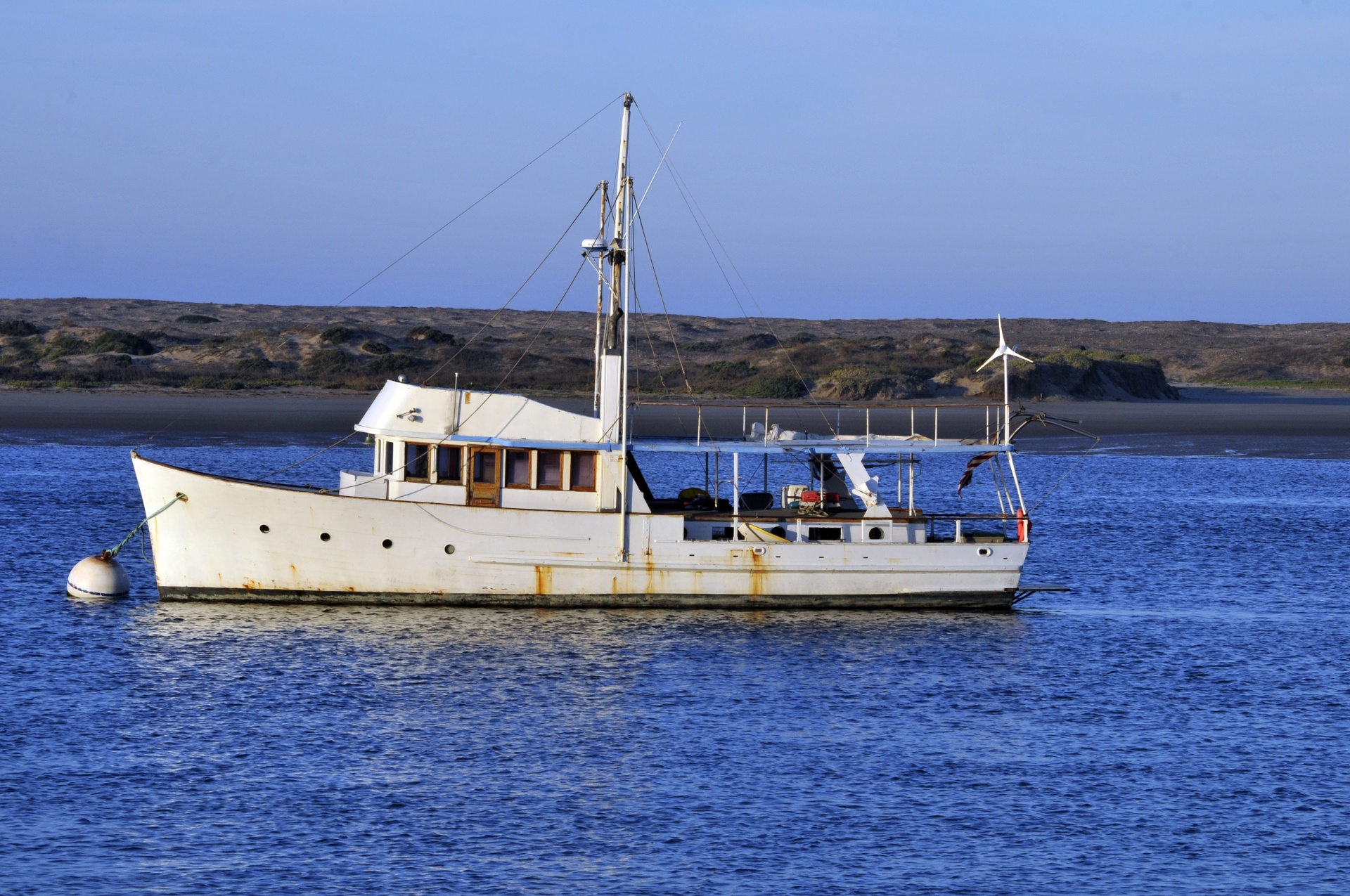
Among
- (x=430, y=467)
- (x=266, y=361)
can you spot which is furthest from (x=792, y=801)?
(x=266, y=361)

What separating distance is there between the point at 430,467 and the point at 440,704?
Result: 7.45 metres

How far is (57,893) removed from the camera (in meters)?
15.2

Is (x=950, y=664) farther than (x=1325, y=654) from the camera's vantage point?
No

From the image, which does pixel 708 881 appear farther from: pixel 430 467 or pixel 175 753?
pixel 430 467

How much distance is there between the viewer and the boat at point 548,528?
28328mm

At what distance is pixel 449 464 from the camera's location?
2931 cm

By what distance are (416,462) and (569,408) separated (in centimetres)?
5171

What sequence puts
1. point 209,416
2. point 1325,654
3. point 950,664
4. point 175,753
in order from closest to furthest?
point 175,753
point 950,664
point 1325,654
point 209,416

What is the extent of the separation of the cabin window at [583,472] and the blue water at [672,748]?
237cm

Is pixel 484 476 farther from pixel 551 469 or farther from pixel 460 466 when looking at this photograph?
pixel 551 469

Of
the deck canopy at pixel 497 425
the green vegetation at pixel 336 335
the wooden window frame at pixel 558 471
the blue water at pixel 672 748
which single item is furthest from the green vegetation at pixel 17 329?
the wooden window frame at pixel 558 471

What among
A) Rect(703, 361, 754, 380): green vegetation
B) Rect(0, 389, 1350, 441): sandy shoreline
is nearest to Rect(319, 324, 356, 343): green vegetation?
Rect(0, 389, 1350, 441): sandy shoreline

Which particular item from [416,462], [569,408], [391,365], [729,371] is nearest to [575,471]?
[416,462]

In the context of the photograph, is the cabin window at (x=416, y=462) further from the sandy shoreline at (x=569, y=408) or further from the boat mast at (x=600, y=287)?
the sandy shoreline at (x=569, y=408)
